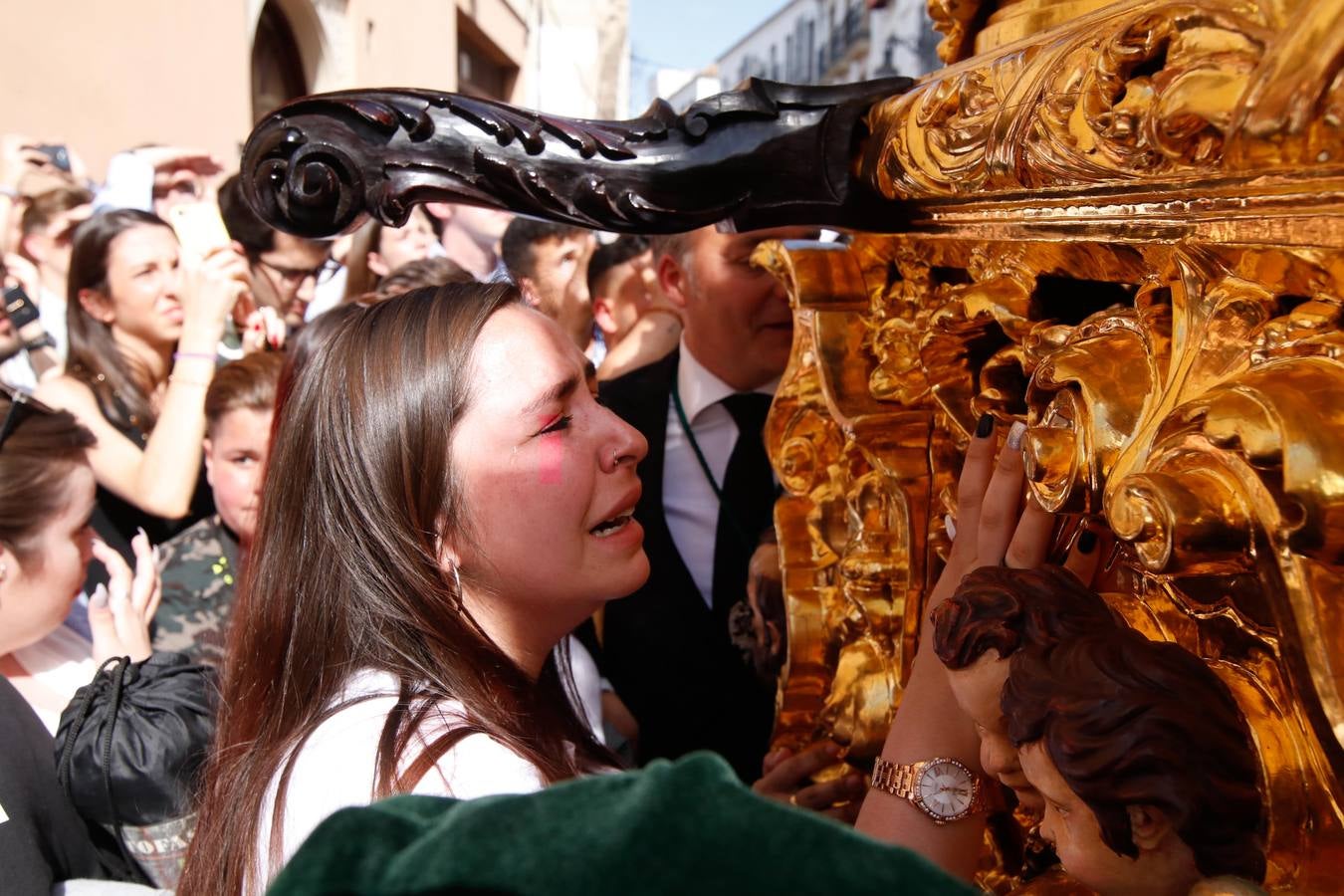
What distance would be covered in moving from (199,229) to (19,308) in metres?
0.45

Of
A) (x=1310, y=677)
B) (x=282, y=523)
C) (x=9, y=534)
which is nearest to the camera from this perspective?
(x=1310, y=677)

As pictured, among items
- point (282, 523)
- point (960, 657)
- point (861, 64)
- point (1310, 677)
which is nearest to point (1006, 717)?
point (960, 657)

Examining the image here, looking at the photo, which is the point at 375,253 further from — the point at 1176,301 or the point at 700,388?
the point at 1176,301

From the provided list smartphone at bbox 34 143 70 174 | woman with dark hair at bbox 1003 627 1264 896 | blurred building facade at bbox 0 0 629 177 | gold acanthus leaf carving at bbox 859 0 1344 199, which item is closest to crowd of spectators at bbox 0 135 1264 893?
woman with dark hair at bbox 1003 627 1264 896

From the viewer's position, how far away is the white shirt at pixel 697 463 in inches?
70.9

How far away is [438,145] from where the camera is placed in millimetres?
907

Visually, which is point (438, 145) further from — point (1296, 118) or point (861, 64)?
point (861, 64)

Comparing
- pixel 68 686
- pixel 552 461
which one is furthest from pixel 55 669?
pixel 552 461

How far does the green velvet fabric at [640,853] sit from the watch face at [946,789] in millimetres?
616

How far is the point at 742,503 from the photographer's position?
5.94 ft

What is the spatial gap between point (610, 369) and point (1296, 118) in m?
2.11

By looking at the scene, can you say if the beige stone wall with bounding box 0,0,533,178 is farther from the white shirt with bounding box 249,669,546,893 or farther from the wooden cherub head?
the wooden cherub head

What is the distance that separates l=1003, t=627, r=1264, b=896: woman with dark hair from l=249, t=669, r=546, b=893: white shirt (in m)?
0.41

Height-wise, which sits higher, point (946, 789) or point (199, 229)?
point (199, 229)
